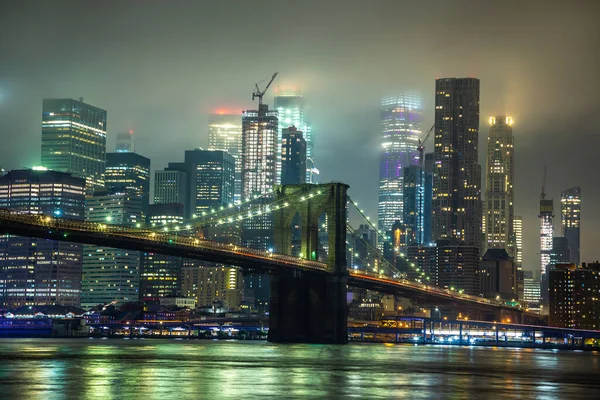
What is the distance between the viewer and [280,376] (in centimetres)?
7538

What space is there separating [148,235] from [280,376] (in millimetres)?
43713

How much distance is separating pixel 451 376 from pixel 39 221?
42.8 m

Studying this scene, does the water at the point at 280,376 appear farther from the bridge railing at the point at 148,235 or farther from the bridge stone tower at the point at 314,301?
the bridge stone tower at the point at 314,301

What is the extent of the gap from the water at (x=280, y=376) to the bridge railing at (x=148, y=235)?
39.0 ft

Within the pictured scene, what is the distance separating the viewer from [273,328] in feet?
443

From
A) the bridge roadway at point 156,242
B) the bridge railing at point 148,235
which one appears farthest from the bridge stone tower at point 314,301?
the bridge railing at point 148,235

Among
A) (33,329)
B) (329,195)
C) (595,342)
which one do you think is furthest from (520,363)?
(33,329)

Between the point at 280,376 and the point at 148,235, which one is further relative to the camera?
the point at 148,235

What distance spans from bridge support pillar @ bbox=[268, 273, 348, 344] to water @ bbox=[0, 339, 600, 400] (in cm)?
2275

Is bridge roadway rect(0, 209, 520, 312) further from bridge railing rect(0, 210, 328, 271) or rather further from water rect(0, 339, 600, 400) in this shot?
water rect(0, 339, 600, 400)

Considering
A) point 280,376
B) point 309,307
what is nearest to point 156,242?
point 309,307

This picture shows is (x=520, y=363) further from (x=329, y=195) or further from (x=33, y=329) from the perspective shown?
(x=33, y=329)

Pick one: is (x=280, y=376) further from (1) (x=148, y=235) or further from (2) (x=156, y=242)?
(1) (x=148, y=235)

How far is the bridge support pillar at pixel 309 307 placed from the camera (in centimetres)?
13112
